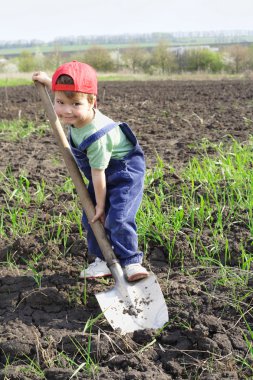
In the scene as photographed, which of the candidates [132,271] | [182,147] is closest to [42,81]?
[132,271]

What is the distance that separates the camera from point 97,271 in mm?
3111

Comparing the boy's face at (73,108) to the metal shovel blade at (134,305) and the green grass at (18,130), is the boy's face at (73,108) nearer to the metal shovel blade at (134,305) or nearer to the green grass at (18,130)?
the metal shovel blade at (134,305)

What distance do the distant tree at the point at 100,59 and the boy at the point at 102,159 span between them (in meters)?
36.9

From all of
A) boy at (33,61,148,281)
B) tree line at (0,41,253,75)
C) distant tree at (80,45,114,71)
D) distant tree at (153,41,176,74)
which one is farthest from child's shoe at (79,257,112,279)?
distant tree at (80,45,114,71)

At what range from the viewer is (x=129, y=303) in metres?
2.79

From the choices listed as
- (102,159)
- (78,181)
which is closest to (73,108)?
(102,159)

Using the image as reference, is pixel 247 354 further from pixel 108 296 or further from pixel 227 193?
pixel 227 193

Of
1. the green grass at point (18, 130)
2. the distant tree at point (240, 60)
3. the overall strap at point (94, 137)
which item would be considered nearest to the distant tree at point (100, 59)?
the distant tree at point (240, 60)

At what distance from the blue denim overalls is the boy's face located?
0.65 ft

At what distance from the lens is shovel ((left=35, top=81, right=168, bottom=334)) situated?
268 centimetres

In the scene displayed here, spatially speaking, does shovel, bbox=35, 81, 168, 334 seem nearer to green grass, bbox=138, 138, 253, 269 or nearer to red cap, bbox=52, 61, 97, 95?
red cap, bbox=52, 61, 97, 95

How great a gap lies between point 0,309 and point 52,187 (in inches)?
82.2

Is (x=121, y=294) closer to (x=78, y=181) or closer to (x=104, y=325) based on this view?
(x=104, y=325)

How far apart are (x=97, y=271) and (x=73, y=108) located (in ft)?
3.28
